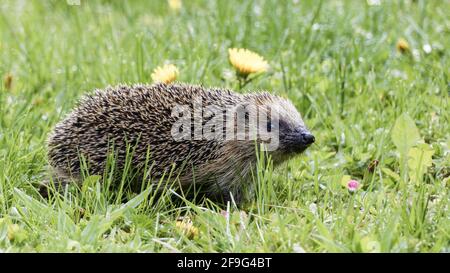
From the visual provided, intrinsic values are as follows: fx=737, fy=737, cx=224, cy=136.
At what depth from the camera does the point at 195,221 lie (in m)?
4.84

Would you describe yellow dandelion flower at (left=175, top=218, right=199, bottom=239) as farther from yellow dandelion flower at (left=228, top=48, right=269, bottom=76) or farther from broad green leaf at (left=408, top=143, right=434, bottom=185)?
yellow dandelion flower at (left=228, top=48, right=269, bottom=76)

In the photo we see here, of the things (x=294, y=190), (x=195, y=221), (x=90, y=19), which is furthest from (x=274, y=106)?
Result: (x=90, y=19)

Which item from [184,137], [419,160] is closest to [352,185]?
[419,160]

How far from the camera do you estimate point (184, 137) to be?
17.9ft

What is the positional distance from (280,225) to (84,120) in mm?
2013

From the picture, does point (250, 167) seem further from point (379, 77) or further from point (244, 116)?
point (379, 77)

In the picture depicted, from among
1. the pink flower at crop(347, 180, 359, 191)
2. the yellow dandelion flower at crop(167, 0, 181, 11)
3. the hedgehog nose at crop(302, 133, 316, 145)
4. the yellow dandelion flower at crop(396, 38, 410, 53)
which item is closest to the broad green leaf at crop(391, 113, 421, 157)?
the pink flower at crop(347, 180, 359, 191)

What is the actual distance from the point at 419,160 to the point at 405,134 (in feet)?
0.70

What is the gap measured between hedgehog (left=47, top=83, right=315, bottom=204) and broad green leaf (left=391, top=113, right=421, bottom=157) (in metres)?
0.81

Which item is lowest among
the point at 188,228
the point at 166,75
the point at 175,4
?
the point at 188,228

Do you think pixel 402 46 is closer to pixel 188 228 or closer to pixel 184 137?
pixel 184 137

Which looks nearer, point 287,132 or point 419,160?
point 419,160

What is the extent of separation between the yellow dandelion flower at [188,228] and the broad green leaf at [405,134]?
1430mm

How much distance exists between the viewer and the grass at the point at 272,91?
4.40 metres
